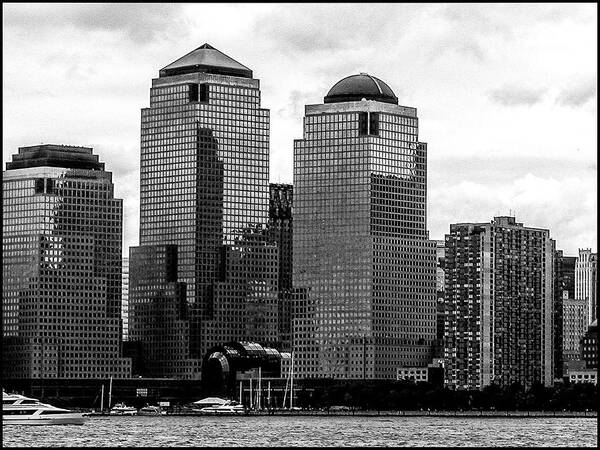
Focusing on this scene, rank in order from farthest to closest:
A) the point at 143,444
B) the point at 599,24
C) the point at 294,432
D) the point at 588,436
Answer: the point at 294,432 → the point at 588,436 → the point at 143,444 → the point at 599,24

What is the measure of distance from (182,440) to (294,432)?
34.6m

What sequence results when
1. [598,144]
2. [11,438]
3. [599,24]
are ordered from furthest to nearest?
1. [11,438]
2. [598,144]
3. [599,24]

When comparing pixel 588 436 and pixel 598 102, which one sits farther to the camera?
pixel 588 436

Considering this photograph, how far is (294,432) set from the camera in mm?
199125

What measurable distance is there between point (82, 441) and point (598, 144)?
11584cm

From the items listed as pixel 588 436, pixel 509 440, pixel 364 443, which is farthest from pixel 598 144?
pixel 588 436

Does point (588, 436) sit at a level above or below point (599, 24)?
below

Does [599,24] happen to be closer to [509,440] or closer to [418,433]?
[509,440]

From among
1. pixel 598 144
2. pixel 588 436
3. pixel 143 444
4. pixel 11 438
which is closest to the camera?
pixel 598 144

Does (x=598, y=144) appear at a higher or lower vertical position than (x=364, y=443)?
higher

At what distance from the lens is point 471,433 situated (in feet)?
650

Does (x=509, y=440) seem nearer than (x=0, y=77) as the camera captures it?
No

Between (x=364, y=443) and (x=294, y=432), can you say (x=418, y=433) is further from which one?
(x=364, y=443)

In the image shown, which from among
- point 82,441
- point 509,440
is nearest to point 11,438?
point 82,441
